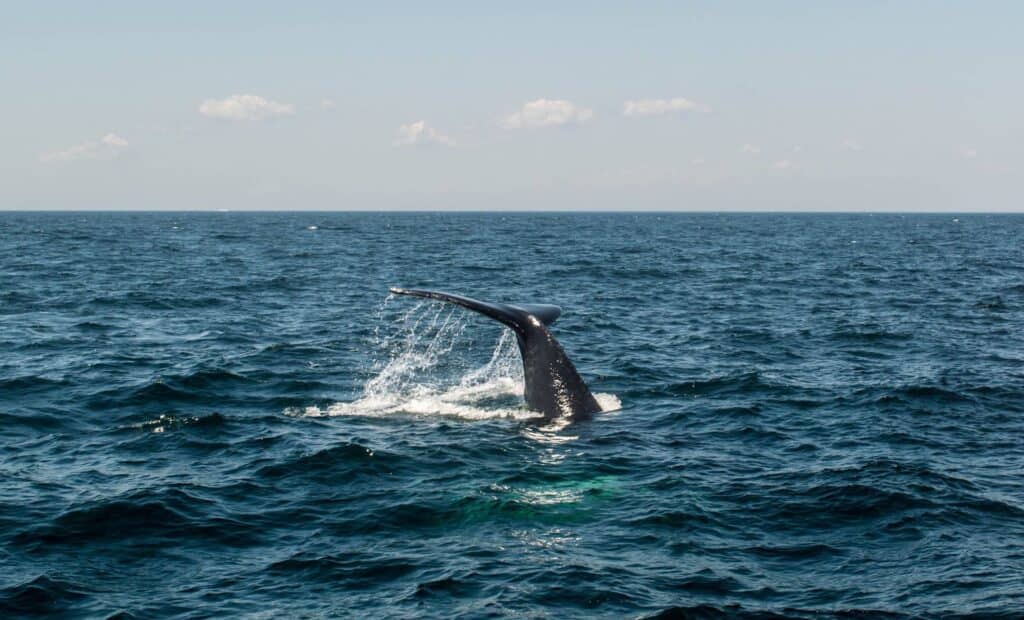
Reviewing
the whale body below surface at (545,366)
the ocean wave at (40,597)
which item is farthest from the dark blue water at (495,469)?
the whale body below surface at (545,366)

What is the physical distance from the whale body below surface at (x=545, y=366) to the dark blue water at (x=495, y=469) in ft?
2.32

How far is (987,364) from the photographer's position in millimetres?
26609

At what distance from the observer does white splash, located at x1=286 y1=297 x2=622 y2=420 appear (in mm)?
20906

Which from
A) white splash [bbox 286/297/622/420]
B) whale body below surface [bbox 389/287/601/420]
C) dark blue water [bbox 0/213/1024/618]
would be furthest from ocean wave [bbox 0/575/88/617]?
white splash [bbox 286/297/622/420]

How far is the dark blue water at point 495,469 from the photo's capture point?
1187 cm

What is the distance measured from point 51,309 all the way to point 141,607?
28717 mm

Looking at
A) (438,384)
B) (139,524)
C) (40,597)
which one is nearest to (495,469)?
(139,524)

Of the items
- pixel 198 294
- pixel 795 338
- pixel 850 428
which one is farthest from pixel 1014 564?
pixel 198 294

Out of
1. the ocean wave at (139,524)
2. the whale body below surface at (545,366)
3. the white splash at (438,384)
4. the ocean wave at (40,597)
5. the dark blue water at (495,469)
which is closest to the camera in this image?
the ocean wave at (40,597)

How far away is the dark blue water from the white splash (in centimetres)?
13

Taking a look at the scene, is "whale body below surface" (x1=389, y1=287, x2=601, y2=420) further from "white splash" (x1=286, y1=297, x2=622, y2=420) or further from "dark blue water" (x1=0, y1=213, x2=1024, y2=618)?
"dark blue water" (x1=0, y1=213, x2=1024, y2=618)

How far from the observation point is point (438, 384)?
79.2ft

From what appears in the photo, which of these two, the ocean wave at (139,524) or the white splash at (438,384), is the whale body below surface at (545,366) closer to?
the white splash at (438,384)

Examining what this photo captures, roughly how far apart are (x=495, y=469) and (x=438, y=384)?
811cm
